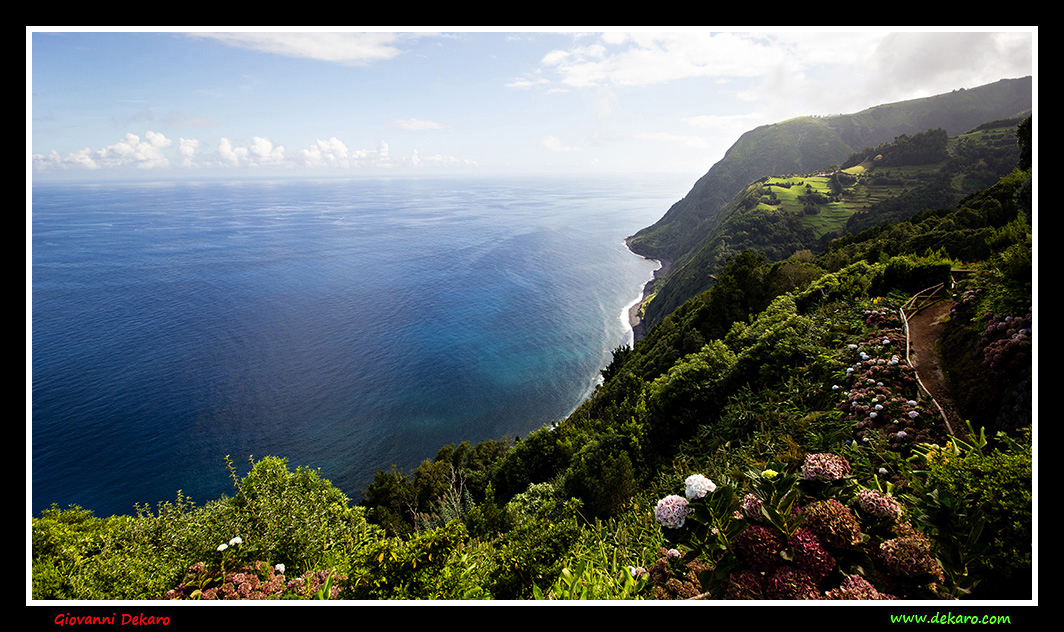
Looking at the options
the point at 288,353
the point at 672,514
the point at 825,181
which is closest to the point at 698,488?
the point at 672,514

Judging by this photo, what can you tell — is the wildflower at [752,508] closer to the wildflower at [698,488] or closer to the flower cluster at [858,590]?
the wildflower at [698,488]

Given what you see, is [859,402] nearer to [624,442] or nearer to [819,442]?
[819,442]

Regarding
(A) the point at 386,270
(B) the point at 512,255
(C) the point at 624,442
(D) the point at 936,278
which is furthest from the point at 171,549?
(B) the point at 512,255

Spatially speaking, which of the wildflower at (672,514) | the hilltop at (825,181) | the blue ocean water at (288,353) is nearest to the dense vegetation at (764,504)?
the wildflower at (672,514)

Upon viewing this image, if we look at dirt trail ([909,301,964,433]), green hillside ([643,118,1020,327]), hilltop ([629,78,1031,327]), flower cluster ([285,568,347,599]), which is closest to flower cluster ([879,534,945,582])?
dirt trail ([909,301,964,433])

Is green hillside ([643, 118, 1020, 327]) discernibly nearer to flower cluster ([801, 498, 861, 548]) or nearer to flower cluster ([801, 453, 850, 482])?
flower cluster ([801, 453, 850, 482])
